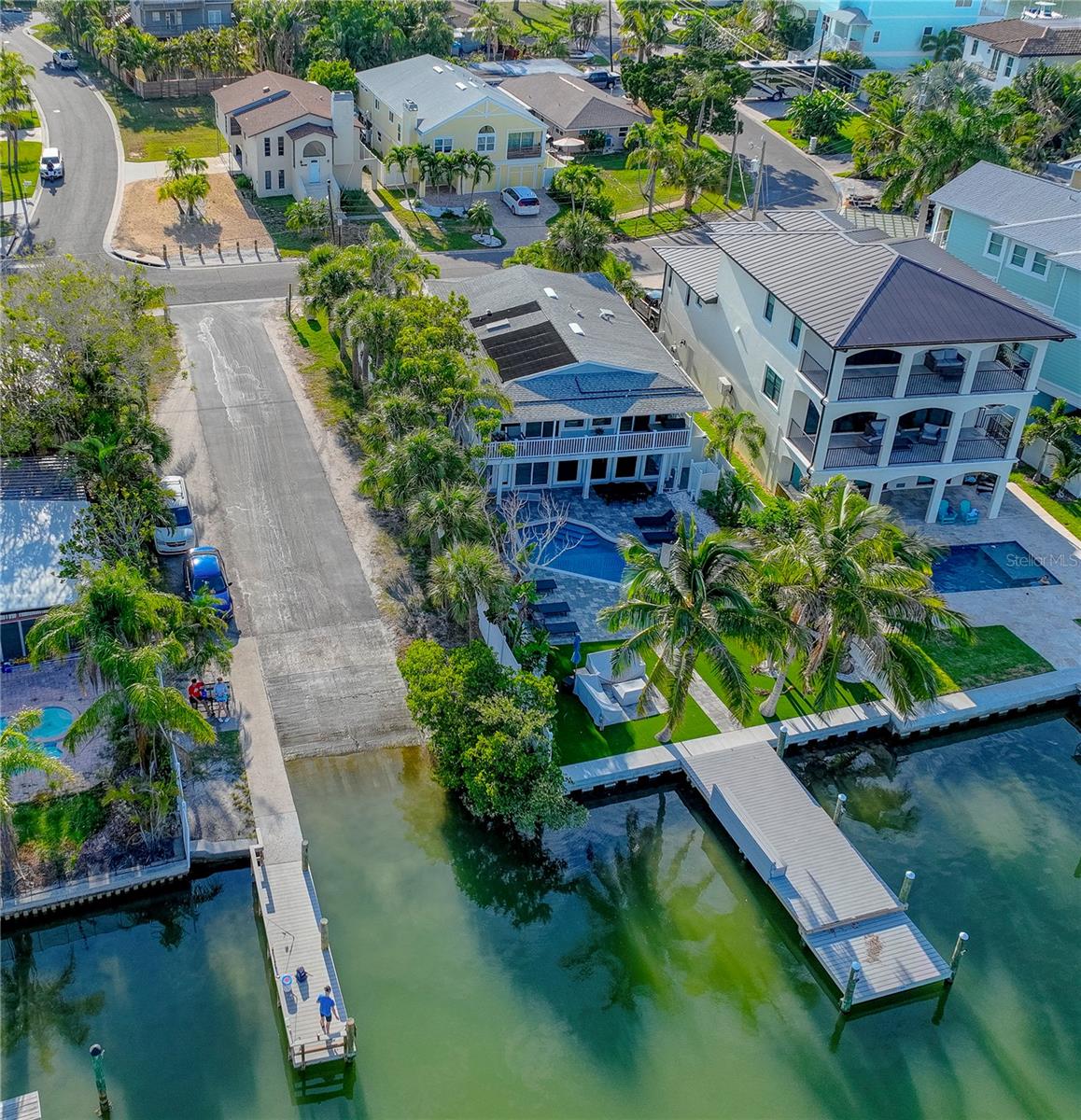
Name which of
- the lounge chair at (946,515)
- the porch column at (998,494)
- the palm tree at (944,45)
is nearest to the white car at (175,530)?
the lounge chair at (946,515)

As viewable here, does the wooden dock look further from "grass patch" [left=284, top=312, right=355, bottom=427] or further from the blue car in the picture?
"grass patch" [left=284, top=312, right=355, bottom=427]

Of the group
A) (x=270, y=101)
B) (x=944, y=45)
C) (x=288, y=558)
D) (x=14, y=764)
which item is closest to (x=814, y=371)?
(x=288, y=558)

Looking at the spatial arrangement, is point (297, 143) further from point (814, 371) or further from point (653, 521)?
point (814, 371)

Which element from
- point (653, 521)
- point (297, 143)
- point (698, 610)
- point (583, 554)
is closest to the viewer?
point (698, 610)

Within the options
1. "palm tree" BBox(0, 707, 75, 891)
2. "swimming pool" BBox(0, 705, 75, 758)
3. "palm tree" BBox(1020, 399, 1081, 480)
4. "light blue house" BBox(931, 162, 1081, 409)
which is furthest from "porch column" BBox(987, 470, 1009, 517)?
"palm tree" BBox(0, 707, 75, 891)

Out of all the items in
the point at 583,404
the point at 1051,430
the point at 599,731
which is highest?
the point at 583,404

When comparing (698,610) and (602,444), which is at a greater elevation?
(698,610)

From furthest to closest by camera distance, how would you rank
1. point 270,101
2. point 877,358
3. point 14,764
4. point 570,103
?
point 570,103 → point 270,101 → point 877,358 → point 14,764
